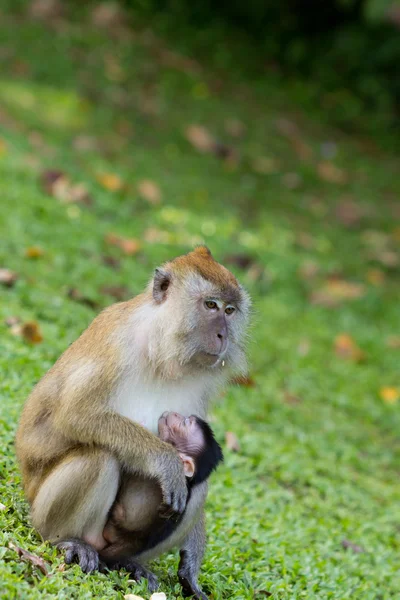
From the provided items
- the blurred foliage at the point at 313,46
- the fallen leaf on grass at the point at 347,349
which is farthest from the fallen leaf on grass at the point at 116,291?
the blurred foliage at the point at 313,46

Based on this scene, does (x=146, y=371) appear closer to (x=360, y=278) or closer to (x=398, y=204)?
(x=360, y=278)

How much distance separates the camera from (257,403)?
725cm

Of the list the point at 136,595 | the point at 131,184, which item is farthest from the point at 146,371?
the point at 131,184

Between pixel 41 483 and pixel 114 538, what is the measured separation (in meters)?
0.37

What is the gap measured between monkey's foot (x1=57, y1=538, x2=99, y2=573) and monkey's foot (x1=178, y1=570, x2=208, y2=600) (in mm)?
407

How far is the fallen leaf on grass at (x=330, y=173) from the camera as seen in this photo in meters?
12.9

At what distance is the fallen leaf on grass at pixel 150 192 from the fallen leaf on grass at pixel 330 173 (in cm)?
297

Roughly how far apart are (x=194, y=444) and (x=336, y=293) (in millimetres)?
6365

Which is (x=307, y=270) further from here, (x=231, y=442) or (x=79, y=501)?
(x=79, y=501)

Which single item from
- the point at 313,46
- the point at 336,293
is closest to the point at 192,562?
the point at 336,293

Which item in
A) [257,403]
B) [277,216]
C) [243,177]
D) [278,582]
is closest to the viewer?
[278,582]

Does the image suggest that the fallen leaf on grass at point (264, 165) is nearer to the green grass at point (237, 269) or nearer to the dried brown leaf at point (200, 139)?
the green grass at point (237, 269)

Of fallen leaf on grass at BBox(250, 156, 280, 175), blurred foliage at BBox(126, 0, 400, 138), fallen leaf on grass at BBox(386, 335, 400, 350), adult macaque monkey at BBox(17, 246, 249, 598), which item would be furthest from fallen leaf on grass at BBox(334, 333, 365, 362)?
blurred foliage at BBox(126, 0, 400, 138)

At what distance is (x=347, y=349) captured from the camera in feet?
29.1
